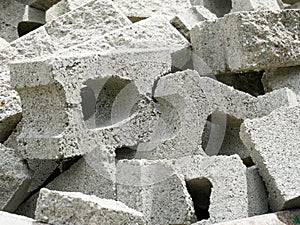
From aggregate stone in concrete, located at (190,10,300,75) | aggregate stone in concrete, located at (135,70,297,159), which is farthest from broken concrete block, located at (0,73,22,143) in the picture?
aggregate stone in concrete, located at (190,10,300,75)

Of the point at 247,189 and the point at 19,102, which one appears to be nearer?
the point at 247,189

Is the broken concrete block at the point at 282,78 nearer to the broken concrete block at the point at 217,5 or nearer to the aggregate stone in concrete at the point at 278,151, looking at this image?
the aggregate stone in concrete at the point at 278,151

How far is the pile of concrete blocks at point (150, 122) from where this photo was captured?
1.95 metres

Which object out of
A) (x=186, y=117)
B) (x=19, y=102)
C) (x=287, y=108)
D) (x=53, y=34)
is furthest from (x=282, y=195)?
(x=53, y=34)

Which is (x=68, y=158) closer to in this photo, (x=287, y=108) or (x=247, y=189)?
(x=247, y=189)

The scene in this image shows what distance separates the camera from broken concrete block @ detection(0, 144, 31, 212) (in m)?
2.19

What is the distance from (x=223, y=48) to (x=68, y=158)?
848 millimetres

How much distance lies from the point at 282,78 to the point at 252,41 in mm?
244

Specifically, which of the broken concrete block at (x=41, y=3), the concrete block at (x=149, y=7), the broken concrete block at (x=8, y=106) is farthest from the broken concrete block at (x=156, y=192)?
the broken concrete block at (x=41, y=3)

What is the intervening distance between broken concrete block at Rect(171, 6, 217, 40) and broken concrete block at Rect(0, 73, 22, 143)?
88 centimetres

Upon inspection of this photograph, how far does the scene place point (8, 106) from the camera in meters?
2.35

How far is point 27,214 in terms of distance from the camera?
224cm

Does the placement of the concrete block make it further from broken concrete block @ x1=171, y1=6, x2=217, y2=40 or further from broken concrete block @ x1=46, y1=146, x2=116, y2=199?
broken concrete block @ x1=46, y1=146, x2=116, y2=199

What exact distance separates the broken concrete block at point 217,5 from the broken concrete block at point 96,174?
1.53 meters
